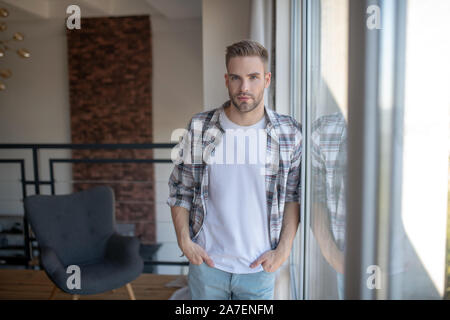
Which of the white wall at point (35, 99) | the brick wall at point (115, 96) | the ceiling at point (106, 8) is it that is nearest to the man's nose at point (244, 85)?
the ceiling at point (106, 8)

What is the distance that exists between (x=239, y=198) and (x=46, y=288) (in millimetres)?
2125

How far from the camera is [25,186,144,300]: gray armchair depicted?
1.94m

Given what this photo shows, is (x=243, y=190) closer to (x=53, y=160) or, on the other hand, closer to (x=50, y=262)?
(x=50, y=262)

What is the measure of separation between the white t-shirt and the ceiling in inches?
131

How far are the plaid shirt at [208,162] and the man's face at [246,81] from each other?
92mm

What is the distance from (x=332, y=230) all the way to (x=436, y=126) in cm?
51

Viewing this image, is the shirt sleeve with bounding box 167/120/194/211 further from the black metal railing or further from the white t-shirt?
the black metal railing

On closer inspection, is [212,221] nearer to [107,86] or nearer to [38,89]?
[107,86]

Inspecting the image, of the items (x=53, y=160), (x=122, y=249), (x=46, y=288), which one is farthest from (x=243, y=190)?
(x=53, y=160)

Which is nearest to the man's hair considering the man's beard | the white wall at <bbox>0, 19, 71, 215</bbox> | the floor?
the man's beard

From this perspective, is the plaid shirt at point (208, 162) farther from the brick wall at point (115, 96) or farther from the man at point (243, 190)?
the brick wall at point (115, 96)

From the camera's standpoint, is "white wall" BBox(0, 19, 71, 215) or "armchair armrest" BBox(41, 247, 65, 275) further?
"white wall" BBox(0, 19, 71, 215)
